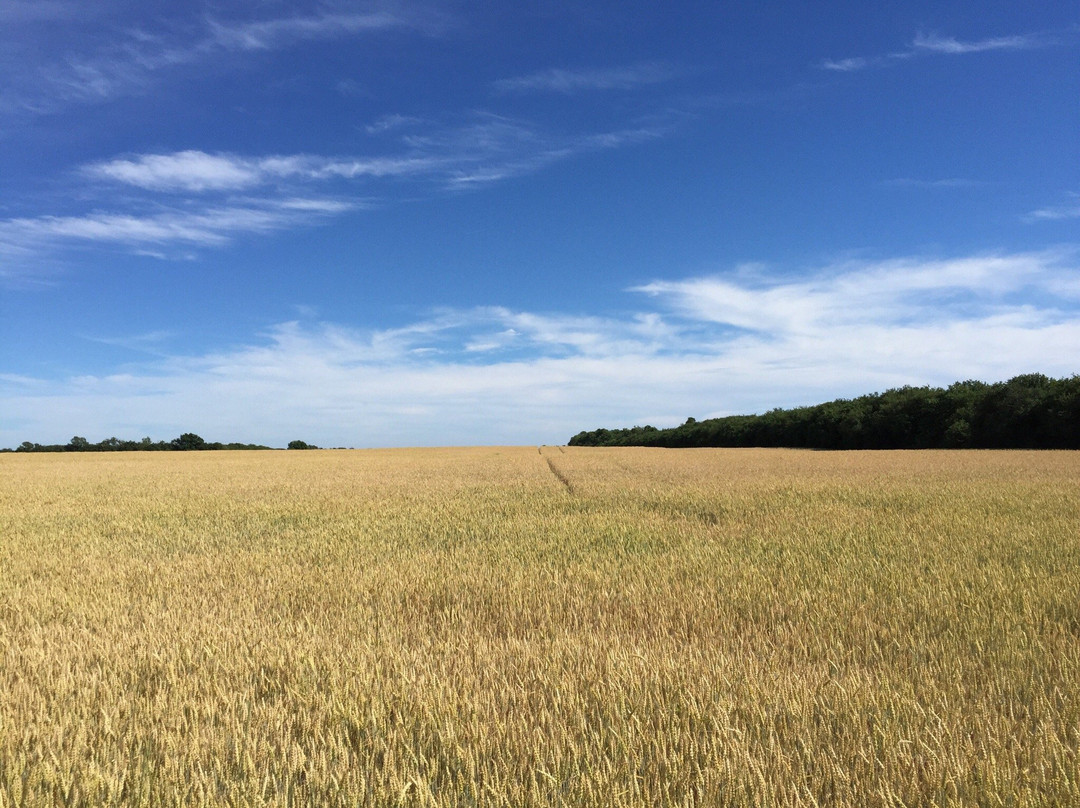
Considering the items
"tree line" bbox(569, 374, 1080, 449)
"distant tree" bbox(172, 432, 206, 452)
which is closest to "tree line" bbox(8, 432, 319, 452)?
"distant tree" bbox(172, 432, 206, 452)

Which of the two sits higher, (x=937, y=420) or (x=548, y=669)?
(x=937, y=420)

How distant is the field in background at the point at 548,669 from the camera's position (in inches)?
122

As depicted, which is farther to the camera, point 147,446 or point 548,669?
point 147,446

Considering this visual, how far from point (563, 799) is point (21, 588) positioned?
7.04 m

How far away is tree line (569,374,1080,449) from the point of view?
5594 cm

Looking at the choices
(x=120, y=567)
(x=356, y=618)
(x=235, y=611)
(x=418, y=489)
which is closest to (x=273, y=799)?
(x=356, y=618)

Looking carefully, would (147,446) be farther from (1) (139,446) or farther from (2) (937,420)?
(2) (937,420)

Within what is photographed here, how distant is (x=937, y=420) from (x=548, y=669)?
2917 inches

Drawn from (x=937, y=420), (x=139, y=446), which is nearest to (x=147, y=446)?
(x=139, y=446)

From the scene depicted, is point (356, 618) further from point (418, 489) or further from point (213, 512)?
point (418, 489)

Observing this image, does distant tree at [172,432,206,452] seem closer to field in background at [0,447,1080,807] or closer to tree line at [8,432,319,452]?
tree line at [8,432,319,452]

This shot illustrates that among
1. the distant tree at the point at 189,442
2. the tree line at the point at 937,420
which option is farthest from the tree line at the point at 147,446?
the tree line at the point at 937,420

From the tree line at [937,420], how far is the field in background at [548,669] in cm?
5610

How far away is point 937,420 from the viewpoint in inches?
2670
